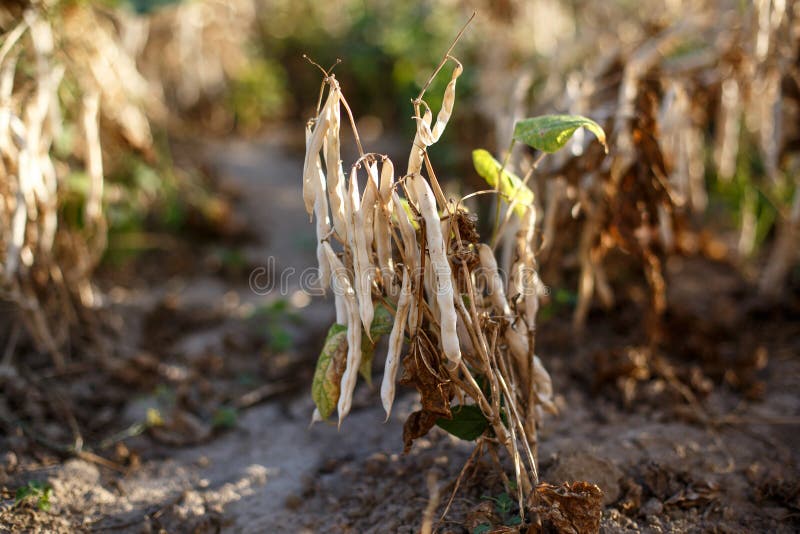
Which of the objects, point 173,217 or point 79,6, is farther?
point 173,217

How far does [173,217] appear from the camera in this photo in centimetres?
318

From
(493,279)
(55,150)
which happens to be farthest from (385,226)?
(55,150)

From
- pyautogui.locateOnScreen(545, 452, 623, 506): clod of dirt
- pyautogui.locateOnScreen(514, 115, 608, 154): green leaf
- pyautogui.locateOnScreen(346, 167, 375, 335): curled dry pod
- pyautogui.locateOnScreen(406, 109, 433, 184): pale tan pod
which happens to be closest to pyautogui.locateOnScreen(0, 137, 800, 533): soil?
pyautogui.locateOnScreen(545, 452, 623, 506): clod of dirt

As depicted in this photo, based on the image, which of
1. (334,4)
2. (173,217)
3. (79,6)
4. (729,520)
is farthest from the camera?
(334,4)

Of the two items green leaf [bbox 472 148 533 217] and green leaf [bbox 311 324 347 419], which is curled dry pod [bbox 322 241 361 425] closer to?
green leaf [bbox 311 324 347 419]

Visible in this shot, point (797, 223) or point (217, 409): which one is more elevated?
point (797, 223)

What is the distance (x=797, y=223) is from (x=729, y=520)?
138 centimetres

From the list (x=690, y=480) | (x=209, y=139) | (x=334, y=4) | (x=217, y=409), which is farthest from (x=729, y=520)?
(x=334, y=4)

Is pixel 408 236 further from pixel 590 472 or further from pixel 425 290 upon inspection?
pixel 590 472

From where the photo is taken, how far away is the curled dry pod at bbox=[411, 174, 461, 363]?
1.40m

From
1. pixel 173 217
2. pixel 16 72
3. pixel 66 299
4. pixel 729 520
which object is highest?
pixel 16 72

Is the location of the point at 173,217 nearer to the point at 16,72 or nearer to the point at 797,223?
the point at 16,72

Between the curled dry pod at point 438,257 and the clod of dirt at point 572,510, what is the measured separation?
1.30 ft

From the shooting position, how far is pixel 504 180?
158 cm
